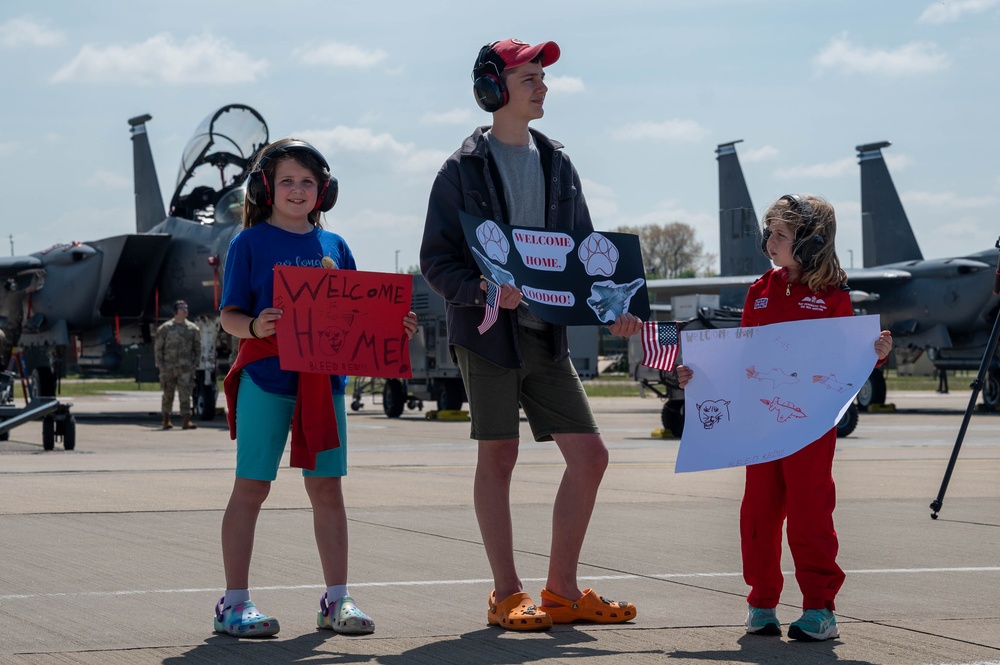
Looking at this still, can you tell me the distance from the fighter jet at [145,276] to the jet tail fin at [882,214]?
1941cm

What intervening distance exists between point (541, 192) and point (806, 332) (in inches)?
45.7

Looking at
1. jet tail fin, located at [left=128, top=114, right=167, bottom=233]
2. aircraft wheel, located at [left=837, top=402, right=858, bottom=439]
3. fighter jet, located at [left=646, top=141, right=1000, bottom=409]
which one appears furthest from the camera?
fighter jet, located at [left=646, top=141, right=1000, bottom=409]

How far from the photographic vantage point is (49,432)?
1515cm

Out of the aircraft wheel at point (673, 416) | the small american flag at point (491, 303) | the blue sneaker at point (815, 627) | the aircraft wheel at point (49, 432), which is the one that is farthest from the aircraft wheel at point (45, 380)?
the blue sneaker at point (815, 627)

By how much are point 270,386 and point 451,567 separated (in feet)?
6.01

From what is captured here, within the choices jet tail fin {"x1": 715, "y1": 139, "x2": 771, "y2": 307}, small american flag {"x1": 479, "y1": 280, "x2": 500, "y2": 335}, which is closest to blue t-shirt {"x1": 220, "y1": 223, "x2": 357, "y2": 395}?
small american flag {"x1": 479, "y1": 280, "x2": 500, "y2": 335}

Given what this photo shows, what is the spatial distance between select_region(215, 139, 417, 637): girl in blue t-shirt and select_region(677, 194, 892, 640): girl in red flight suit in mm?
1411

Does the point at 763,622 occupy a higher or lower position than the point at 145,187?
lower

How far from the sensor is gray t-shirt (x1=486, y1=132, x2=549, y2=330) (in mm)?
4891

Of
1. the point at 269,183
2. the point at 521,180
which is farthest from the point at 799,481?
the point at 269,183

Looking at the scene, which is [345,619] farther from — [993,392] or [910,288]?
[910,288]

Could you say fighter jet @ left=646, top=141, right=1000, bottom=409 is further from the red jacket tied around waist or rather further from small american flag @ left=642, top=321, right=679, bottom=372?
the red jacket tied around waist

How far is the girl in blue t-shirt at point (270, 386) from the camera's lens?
15.2 ft

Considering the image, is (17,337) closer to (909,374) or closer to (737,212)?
(737,212)
